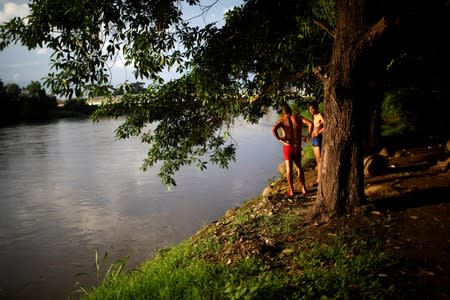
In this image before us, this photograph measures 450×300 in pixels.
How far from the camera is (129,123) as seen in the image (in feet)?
27.7

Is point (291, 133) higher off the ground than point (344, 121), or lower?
lower

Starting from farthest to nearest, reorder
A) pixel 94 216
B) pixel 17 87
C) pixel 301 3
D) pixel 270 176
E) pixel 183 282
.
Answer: pixel 17 87, pixel 270 176, pixel 94 216, pixel 301 3, pixel 183 282

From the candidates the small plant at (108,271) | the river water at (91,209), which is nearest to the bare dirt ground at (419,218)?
the small plant at (108,271)

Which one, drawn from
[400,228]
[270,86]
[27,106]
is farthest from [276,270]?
[27,106]

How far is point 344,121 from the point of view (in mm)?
6578

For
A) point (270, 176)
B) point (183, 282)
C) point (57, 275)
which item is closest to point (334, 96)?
point (183, 282)

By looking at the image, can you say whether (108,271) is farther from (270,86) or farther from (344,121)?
(270,86)

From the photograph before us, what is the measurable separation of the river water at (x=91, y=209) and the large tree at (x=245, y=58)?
227cm

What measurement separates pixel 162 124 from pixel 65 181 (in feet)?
54.2

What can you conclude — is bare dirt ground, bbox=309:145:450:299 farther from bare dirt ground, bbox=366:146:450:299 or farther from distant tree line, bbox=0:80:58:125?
distant tree line, bbox=0:80:58:125

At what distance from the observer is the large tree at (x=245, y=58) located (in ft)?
18.5

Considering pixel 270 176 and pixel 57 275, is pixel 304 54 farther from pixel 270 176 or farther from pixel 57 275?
pixel 270 176

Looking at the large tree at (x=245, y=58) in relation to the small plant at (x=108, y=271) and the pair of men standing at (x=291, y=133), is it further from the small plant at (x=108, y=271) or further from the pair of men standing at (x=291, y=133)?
the small plant at (x=108, y=271)

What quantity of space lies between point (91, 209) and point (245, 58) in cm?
1217
